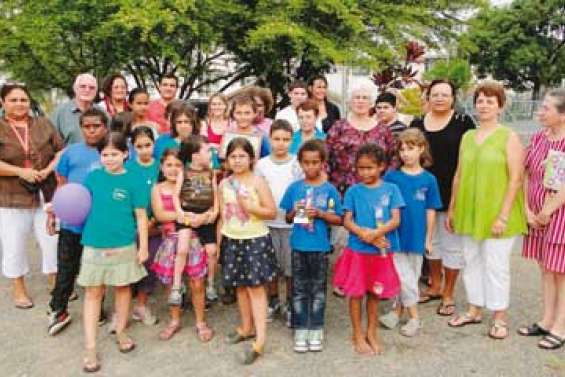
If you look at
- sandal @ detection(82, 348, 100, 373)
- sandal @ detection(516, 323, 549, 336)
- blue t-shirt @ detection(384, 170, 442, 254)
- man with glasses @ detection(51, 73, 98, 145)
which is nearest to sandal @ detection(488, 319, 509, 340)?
sandal @ detection(516, 323, 549, 336)

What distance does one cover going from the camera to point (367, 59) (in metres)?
12.5

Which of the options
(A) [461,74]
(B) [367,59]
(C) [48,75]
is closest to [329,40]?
(B) [367,59]

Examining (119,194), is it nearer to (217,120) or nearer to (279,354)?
(217,120)

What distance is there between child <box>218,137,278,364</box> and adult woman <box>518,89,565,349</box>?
1.93 metres

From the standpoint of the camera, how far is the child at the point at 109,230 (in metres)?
3.75

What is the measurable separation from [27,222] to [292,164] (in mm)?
2426

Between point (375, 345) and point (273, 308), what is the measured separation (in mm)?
1017

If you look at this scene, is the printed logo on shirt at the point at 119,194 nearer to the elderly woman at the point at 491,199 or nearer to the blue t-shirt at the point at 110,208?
the blue t-shirt at the point at 110,208

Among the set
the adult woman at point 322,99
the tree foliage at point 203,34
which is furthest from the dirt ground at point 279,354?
the tree foliage at point 203,34

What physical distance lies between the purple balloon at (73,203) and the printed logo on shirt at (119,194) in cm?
18

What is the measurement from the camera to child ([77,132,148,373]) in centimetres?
375

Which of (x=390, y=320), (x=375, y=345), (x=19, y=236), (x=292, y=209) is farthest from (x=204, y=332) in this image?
(x=19, y=236)

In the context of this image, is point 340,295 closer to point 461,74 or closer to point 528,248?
point 528,248

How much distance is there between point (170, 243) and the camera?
4.08 m
